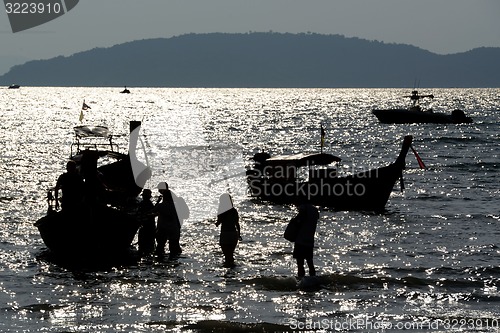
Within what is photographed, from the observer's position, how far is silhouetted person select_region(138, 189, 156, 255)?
23.7m

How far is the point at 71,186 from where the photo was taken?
21.6 metres

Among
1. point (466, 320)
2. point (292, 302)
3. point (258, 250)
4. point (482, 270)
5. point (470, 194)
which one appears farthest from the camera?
point (470, 194)

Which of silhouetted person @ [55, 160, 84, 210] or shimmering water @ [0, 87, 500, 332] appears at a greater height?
silhouetted person @ [55, 160, 84, 210]

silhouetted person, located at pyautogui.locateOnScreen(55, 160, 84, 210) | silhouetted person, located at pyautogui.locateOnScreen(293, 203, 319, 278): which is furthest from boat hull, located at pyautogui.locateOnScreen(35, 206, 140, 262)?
silhouetted person, located at pyautogui.locateOnScreen(293, 203, 319, 278)

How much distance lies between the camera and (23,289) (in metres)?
19.8

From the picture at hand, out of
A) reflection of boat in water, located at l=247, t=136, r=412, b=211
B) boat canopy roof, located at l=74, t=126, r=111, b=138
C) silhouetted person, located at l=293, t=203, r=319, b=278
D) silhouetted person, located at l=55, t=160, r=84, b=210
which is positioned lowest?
reflection of boat in water, located at l=247, t=136, r=412, b=211

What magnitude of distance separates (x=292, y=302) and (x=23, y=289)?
21.3ft

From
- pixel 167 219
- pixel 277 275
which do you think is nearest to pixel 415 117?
pixel 167 219

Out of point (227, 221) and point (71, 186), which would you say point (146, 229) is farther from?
point (227, 221)

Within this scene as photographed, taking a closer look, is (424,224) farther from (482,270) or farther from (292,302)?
(292,302)

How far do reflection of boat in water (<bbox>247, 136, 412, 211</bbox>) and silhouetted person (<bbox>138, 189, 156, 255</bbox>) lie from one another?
1070 cm

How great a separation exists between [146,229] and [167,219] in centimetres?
198

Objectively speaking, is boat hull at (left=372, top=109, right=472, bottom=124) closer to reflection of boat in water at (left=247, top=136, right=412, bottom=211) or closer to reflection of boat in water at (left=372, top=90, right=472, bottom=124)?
reflection of boat in water at (left=372, top=90, right=472, bottom=124)

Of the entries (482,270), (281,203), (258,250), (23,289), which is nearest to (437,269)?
(482,270)
